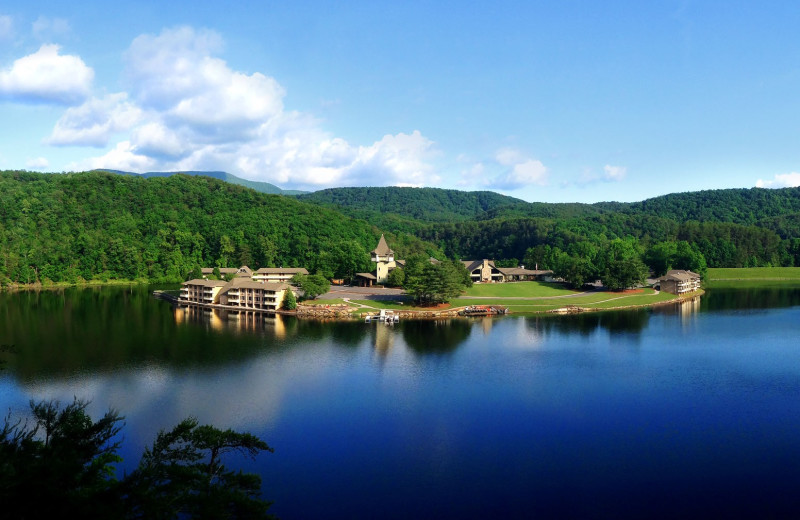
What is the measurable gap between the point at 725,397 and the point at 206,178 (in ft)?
416

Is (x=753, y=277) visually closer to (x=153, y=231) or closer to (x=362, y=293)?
(x=362, y=293)

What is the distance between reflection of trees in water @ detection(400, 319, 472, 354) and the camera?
140 ft

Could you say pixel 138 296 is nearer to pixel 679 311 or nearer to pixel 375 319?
pixel 375 319

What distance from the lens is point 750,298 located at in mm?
75125

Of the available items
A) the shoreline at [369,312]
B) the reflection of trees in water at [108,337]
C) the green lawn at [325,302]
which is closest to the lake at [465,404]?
the reflection of trees in water at [108,337]

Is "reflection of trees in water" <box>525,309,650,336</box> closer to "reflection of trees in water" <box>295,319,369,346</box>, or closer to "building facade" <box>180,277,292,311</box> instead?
"reflection of trees in water" <box>295,319,369,346</box>

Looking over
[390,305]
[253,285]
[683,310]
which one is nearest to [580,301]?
[683,310]

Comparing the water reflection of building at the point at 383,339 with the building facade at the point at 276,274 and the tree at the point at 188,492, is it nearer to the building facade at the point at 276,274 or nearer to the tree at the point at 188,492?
the tree at the point at 188,492

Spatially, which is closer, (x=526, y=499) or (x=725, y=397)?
(x=526, y=499)

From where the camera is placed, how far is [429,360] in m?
38.6

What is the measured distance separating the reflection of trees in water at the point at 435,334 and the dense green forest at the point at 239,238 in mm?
29604

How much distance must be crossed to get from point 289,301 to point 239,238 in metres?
48.9

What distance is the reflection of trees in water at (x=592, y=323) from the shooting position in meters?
50.7

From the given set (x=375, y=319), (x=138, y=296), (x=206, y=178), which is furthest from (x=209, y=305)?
(x=206, y=178)
